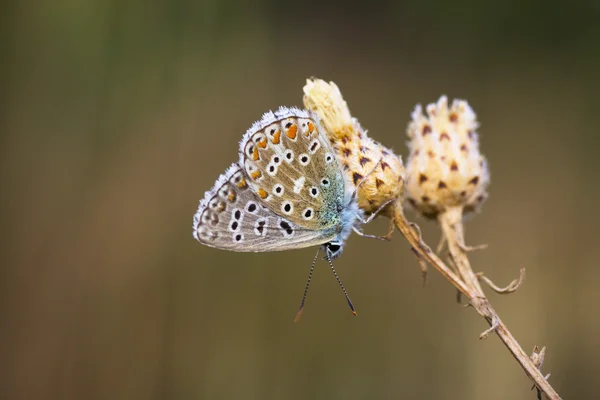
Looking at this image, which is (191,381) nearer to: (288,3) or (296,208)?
(296,208)

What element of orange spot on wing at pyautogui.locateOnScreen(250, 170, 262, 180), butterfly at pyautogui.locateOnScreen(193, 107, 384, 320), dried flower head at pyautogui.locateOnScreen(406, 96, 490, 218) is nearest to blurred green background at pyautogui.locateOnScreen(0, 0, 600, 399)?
dried flower head at pyautogui.locateOnScreen(406, 96, 490, 218)

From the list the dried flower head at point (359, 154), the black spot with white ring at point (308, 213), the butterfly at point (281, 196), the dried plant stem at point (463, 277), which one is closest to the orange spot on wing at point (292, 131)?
the butterfly at point (281, 196)

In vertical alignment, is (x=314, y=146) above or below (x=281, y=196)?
above

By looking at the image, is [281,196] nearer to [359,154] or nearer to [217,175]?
[359,154]

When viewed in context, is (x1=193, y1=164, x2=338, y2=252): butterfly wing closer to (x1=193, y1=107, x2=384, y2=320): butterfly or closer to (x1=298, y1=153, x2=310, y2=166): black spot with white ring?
(x1=193, y1=107, x2=384, y2=320): butterfly

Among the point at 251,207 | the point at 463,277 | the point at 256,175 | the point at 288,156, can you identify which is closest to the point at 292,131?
the point at 288,156

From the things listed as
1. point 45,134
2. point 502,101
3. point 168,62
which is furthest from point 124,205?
point 502,101

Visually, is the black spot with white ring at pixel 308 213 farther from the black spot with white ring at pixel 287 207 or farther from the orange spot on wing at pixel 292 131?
the orange spot on wing at pixel 292 131

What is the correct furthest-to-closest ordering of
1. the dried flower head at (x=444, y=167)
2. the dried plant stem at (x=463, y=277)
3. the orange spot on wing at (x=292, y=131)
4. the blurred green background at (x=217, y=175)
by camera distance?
the blurred green background at (x=217, y=175) < the dried flower head at (x=444, y=167) < the orange spot on wing at (x=292, y=131) < the dried plant stem at (x=463, y=277)
